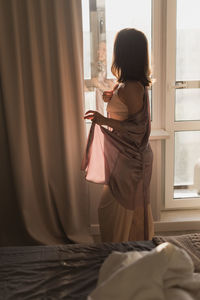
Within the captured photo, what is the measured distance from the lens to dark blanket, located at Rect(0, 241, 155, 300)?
1.32m

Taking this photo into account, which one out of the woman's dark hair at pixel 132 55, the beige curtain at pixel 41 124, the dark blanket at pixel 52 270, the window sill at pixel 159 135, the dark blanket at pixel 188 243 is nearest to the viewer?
the dark blanket at pixel 52 270

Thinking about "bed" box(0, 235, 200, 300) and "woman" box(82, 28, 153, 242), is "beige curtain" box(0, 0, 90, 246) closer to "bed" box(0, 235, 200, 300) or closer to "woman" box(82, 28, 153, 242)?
"woman" box(82, 28, 153, 242)

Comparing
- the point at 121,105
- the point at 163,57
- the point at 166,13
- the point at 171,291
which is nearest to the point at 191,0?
the point at 166,13

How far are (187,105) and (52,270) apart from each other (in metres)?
1.75

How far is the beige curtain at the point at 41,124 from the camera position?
238 cm

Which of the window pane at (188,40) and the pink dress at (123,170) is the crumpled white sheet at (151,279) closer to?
the pink dress at (123,170)

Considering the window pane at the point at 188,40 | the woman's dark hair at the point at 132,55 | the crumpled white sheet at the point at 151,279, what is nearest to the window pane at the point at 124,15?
the window pane at the point at 188,40

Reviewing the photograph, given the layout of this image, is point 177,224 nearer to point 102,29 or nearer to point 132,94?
point 132,94

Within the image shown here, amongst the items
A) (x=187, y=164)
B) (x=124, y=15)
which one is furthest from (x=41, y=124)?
(x=187, y=164)

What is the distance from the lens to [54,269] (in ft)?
4.83

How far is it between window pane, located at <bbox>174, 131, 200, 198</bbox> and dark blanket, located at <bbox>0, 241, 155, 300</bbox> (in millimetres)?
1331

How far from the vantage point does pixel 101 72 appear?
8.46ft

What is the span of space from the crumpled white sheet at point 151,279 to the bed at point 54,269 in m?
0.18

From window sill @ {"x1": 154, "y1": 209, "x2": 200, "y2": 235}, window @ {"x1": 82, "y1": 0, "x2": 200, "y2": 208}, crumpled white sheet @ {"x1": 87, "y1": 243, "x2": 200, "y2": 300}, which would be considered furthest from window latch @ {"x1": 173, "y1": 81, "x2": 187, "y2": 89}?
crumpled white sheet @ {"x1": 87, "y1": 243, "x2": 200, "y2": 300}
